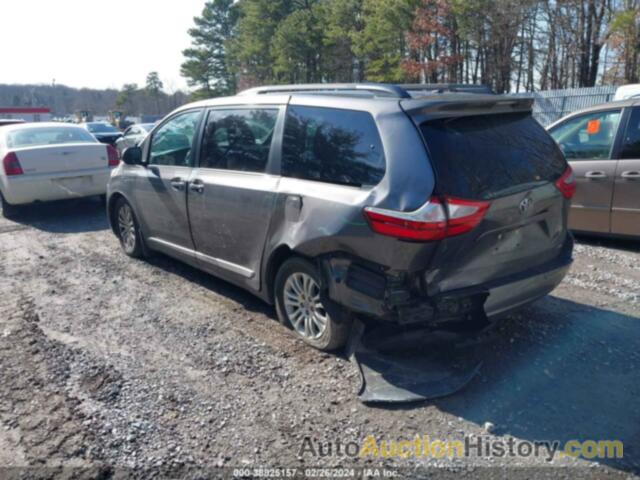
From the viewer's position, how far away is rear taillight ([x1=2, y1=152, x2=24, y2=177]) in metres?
8.30

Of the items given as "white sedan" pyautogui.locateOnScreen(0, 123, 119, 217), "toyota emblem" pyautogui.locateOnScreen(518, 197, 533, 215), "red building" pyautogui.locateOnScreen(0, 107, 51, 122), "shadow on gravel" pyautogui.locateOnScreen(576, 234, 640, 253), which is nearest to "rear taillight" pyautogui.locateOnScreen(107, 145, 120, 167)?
"white sedan" pyautogui.locateOnScreen(0, 123, 119, 217)

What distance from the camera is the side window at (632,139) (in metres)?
5.80

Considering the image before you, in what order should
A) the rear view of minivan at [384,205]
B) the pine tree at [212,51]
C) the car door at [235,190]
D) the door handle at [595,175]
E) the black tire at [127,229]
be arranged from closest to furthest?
the rear view of minivan at [384,205]
the car door at [235,190]
the door handle at [595,175]
the black tire at [127,229]
the pine tree at [212,51]

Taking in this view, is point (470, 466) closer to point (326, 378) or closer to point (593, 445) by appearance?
point (593, 445)

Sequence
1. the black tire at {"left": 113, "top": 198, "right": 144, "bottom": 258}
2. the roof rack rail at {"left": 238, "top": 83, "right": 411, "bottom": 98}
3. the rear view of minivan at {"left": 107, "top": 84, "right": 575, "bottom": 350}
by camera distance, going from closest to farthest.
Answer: the rear view of minivan at {"left": 107, "top": 84, "right": 575, "bottom": 350} < the roof rack rail at {"left": 238, "top": 83, "right": 411, "bottom": 98} < the black tire at {"left": 113, "top": 198, "right": 144, "bottom": 258}

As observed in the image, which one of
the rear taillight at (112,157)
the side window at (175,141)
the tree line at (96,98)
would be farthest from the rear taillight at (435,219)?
the tree line at (96,98)

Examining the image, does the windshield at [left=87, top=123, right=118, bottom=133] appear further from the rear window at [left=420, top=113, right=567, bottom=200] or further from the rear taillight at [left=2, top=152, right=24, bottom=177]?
the rear window at [left=420, top=113, right=567, bottom=200]

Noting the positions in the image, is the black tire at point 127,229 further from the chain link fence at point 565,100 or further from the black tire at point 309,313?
the chain link fence at point 565,100

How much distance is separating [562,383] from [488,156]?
1568 millimetres

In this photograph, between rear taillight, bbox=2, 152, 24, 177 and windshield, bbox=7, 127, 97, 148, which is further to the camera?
windshield, bbox=7, 127, 97, 148

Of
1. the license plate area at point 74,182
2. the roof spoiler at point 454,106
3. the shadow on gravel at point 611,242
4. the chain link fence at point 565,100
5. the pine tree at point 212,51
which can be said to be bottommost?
the shadow on gravel at point 611,242

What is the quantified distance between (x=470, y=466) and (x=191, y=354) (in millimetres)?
2196

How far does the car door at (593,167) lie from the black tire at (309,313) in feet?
13.1

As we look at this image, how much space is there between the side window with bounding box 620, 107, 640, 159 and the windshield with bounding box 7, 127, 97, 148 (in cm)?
846
